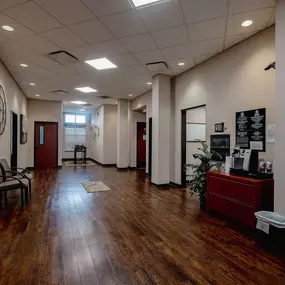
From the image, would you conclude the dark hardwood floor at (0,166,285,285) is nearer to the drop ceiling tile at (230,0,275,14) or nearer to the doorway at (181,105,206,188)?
the doorway at (181,105,206,188)

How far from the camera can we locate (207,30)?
3553 millimetres

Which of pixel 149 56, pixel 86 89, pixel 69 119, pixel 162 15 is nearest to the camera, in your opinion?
pixel 162 15

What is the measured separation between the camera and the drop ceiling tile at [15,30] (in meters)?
3.21

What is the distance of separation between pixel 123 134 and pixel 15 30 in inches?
251

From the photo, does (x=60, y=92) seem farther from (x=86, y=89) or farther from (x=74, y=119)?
(x=74, y=119)

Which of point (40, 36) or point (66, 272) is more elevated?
point (40, 36)

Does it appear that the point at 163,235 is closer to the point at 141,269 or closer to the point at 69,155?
the point at 141,269

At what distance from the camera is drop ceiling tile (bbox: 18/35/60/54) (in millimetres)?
3869

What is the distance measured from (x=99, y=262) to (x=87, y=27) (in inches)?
134

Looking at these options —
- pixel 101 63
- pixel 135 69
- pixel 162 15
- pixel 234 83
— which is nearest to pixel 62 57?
pixel 101 63

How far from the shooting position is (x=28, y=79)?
6.44 meters

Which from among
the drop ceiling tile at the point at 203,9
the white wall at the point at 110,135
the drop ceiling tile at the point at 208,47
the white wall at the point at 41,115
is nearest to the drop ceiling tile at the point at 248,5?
the drop ceiling tile at the point at 203,9

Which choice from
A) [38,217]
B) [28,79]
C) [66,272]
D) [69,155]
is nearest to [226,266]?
[66,272]

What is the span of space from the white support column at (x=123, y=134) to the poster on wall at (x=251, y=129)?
20.3 ft
